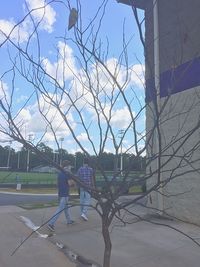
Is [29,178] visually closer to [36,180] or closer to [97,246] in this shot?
[36,180]

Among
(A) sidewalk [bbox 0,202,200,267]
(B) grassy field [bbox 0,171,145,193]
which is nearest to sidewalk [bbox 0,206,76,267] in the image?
(A) sidewalk [bbox 0,202,200,267]

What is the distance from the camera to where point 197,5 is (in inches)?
416

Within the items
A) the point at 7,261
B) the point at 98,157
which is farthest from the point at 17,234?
the point at 98,157

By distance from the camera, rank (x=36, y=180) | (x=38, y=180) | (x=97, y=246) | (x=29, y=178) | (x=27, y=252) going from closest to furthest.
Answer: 1. (x=27, y=252)
2. (x=97, y=246)
3. (x=38, y=180)
4. (x=36, y=180)
5. (x=29, y=178)

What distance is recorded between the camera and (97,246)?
784cm

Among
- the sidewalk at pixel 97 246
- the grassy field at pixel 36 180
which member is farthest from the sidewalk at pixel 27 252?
the grassy field at pixel 36 180

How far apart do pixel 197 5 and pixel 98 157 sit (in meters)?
8.22

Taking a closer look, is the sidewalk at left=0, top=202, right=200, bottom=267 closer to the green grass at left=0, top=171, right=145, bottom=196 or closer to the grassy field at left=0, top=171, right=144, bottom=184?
the green grass at left=0, top=171, right=145, bottom=196

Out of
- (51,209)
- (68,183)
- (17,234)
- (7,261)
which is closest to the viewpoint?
(7,261)

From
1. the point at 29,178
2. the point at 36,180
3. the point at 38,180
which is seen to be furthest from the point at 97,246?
the point at 29,178

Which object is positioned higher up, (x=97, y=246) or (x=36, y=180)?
(x=36, y=180)

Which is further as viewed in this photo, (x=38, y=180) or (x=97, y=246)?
(x=38, y=180)

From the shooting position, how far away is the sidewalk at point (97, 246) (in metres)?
6.86

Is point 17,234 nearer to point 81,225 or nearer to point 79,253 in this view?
point 81,225
